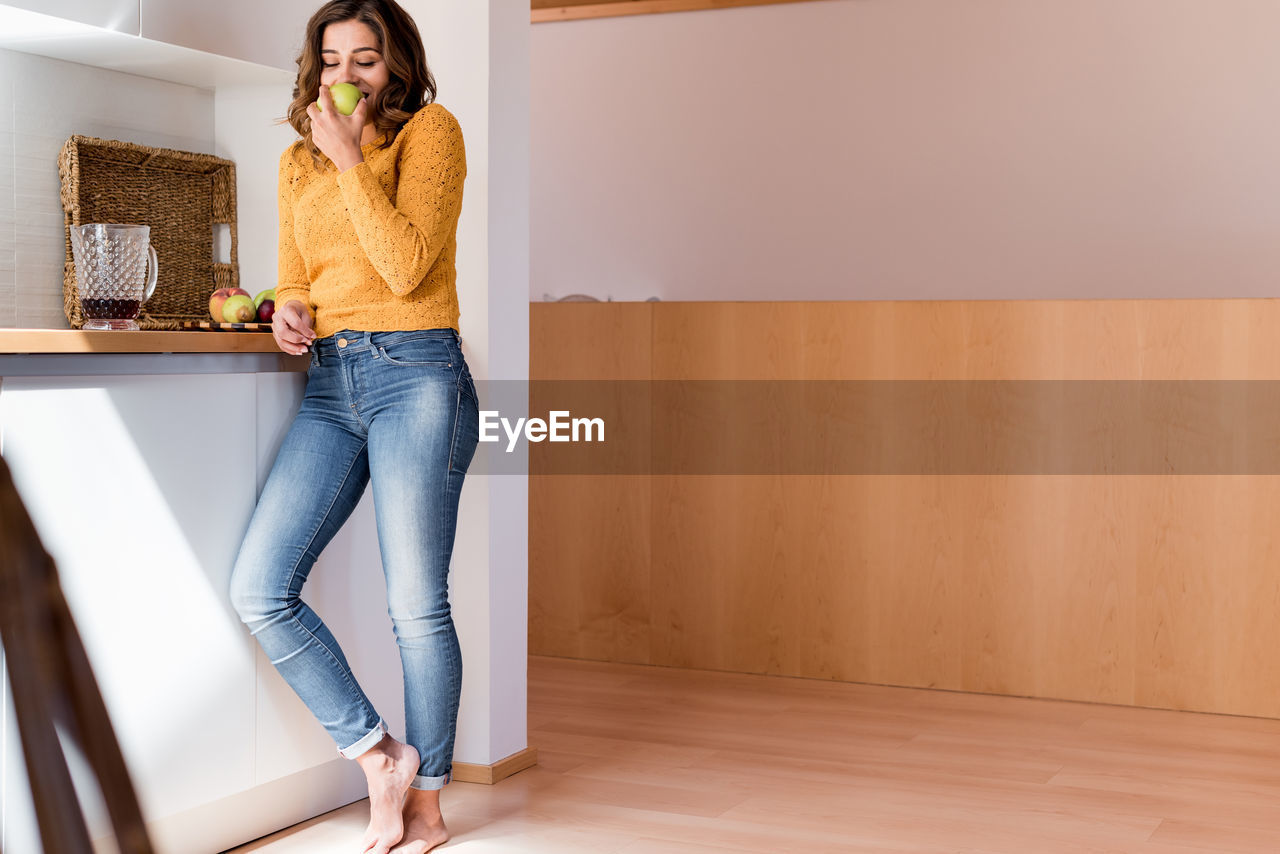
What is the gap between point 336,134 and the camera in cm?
198

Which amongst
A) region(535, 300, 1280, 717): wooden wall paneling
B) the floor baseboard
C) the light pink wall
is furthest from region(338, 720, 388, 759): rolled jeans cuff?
the light pink wall

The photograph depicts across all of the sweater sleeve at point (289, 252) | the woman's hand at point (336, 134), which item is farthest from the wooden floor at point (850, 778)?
the woman's hand at point (336, 134)

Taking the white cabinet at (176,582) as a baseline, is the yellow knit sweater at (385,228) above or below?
above

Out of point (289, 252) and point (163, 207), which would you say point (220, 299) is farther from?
point (163, 207)

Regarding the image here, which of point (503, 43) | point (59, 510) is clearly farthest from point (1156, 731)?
point (59, 510)

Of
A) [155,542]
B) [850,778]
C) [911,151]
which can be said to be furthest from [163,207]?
[911,151]

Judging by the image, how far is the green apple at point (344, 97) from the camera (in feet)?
6.57

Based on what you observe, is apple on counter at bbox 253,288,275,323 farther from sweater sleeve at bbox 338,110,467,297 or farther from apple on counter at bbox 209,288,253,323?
sweater sleeve at bbox 338,110,467,297

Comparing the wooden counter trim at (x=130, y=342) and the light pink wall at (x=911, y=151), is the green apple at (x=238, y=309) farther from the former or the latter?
the light pink wall at (x=911, y=151)

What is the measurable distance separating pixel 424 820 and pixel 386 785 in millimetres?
117

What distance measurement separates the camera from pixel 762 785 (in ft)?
8.51

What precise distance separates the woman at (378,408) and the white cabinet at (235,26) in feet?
1.97

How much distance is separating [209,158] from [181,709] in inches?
54.7

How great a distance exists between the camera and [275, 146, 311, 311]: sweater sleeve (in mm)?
2205
